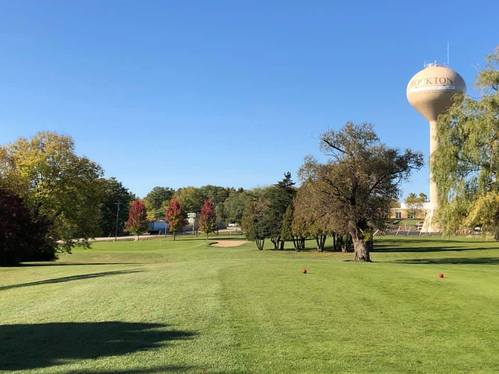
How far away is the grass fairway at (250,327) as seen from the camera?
23.6 feet

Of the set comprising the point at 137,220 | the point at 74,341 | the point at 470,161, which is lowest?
the point at 74,341

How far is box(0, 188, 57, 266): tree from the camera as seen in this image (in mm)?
32906

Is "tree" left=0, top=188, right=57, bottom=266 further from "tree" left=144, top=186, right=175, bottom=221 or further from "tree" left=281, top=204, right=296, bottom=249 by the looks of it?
"tree" left=144, top=186, right=175, bottom=221

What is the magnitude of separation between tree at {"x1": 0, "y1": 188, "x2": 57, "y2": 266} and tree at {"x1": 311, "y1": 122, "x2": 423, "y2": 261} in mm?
18821

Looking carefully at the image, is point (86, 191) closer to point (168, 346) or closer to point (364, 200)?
point (364, 200)

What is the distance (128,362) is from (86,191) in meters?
38.8

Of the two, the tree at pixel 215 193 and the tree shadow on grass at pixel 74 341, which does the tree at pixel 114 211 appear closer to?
the tree at pixel 215 193

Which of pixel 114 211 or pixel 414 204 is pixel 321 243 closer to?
pixel 114 211

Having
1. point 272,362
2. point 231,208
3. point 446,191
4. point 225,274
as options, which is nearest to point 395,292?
point 225,274

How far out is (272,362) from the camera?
711cm

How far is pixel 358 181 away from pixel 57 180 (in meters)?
24.1

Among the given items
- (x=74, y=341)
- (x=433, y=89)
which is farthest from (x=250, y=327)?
(x=433, y=89)

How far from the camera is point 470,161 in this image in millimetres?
26406

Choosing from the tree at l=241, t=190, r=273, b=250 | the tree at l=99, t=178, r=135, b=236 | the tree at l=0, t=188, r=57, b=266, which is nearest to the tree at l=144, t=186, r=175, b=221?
the tree at l=99, t=178, r=135, b=236
